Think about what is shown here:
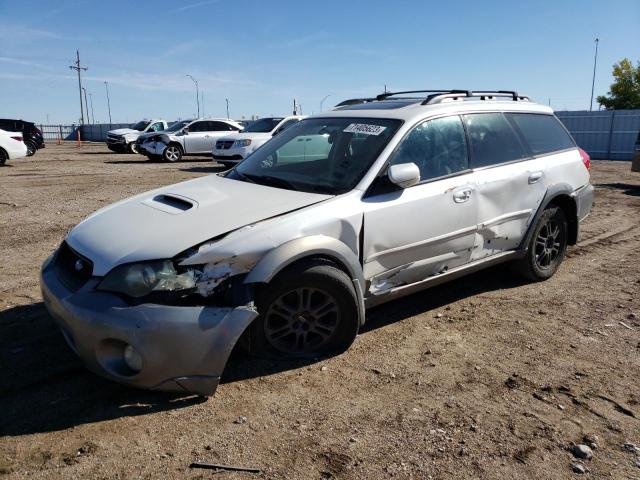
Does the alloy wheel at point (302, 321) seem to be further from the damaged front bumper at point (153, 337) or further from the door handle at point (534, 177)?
the door handle at point (534, 177)

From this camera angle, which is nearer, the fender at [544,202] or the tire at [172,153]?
the fender at [544,202]

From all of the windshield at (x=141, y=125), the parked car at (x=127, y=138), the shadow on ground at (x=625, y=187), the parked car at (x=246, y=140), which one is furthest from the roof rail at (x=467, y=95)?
the windshield at (x=141, y=125)

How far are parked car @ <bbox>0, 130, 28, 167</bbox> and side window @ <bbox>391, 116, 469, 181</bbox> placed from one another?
17407 millimetres

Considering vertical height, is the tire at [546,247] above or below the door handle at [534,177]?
below

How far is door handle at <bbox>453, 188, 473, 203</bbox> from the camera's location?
4.00 m

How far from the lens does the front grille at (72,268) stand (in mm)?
3055

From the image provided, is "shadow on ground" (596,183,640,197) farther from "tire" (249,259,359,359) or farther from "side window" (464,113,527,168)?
"tire" (249,259,359,359)

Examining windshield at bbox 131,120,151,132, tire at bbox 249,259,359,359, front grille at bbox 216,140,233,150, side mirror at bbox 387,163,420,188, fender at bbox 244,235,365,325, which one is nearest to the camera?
fender at bbox 244,235,365,325

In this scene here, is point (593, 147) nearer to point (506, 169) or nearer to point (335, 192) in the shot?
point (506, 169)

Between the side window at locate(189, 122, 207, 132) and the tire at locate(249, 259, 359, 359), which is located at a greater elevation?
the side window at locate(189, 122, 207, 132)

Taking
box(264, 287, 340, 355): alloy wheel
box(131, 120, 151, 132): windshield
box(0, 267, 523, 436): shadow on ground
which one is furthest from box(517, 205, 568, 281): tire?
box(131, 120, 151, 132): windshield

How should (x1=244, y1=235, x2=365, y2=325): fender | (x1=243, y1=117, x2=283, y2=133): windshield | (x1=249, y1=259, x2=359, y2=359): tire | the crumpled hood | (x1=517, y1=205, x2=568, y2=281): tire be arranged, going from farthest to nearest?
(x1=243, y1=117, x2=283, y2=133): windshield → the crumpled hood → (x1=517, y1=205, x2=568, y2=281): tire → (x1=249, y1=259, x2=359, y2=359): tire → (x1=244, y1=235, x2=365, y2=325): fender

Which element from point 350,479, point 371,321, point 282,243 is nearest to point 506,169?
point 371,321

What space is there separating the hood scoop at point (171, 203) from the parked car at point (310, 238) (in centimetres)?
2
